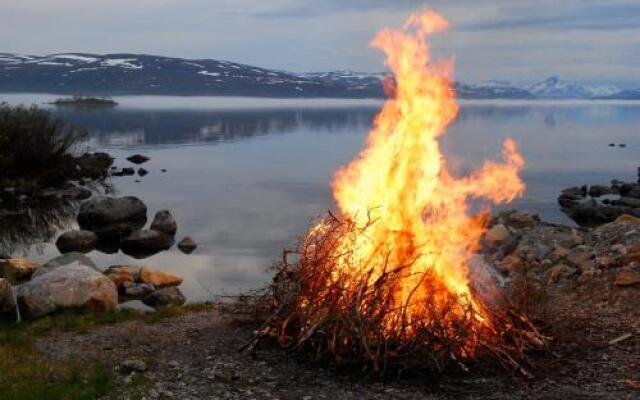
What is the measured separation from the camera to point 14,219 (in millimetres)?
33469

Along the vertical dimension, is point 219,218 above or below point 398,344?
below

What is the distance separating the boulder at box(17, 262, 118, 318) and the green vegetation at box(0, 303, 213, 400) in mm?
1241

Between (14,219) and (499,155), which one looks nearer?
(14,219)

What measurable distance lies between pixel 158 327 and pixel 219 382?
3939mm

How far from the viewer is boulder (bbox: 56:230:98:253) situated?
28000 mm

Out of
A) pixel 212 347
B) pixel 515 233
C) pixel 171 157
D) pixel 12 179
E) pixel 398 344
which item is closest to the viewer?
pixel 398 344

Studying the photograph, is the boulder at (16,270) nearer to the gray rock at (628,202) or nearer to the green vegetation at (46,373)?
the green vegetation at (46,373)

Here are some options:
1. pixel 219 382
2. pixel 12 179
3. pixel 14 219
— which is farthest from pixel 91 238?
pixel 219 382

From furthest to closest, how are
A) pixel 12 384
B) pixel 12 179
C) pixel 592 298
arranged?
pixel 12 179, pixel 592 298, pixel 12 384

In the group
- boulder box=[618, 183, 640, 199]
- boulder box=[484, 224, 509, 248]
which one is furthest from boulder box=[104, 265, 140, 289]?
boulder box=[618, 183, 640, 199]

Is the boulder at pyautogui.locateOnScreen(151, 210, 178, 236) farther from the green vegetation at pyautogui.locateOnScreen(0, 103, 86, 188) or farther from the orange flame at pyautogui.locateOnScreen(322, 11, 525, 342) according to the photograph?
the orange flame at pyautogui.locateOnScreen(322, 11, 525, 342)

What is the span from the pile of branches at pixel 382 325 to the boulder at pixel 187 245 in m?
15.2

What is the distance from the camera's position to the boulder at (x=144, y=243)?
1105 inches

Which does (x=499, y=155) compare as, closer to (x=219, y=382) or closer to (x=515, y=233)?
(x=515, y=233)
